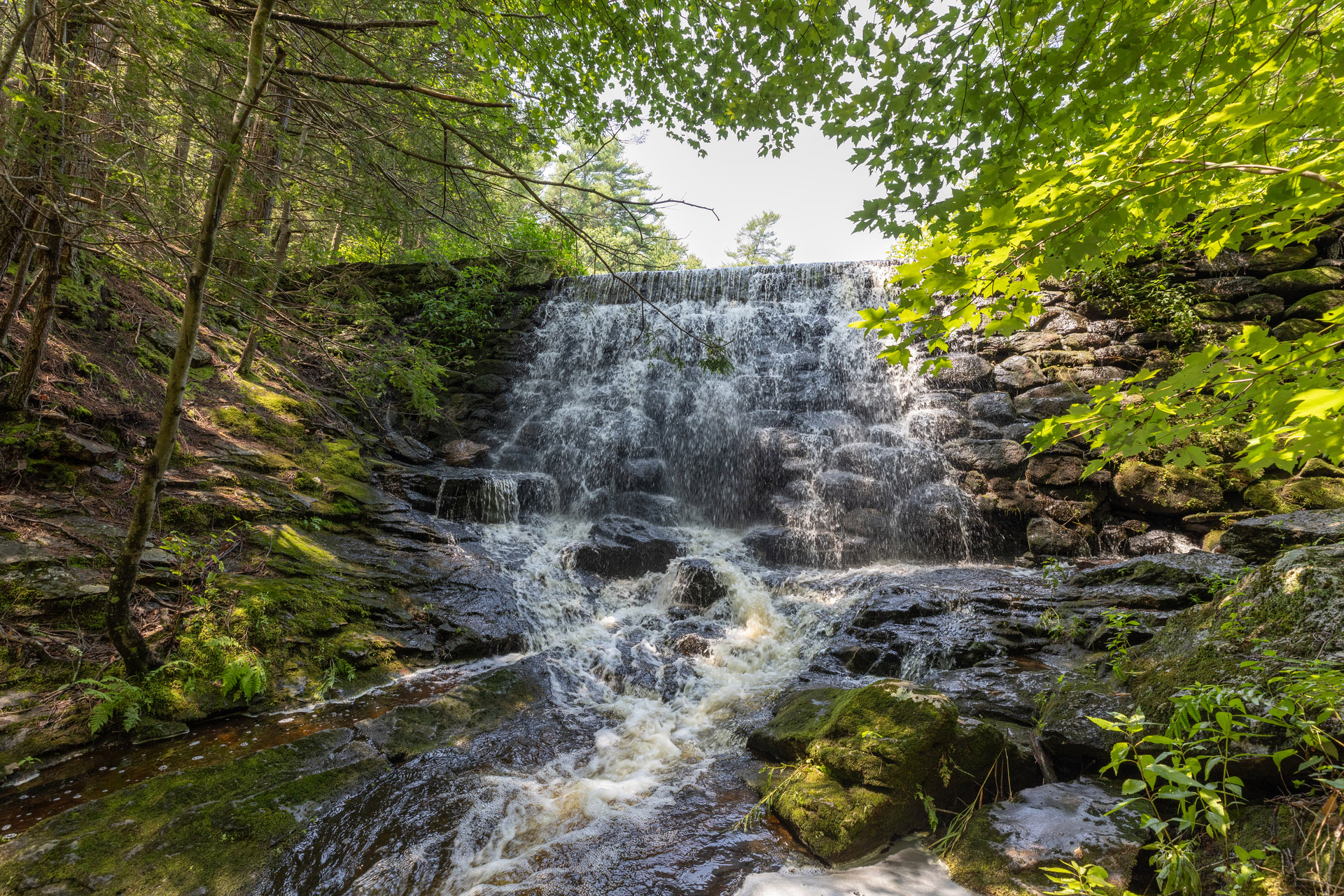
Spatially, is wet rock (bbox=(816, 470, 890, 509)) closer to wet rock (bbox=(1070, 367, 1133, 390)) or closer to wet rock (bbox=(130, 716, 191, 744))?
wet rock (bbox=(1070, 367, 1133, 390))

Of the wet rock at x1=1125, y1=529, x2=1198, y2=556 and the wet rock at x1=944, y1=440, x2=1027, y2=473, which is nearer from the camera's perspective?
the wet rock at x1=1125, y1=529, x2=1198, y2=556

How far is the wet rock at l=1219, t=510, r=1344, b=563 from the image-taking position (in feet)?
16.7

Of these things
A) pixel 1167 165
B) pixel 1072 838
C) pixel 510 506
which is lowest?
pixel 1072 838

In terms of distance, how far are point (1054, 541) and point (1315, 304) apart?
635cm

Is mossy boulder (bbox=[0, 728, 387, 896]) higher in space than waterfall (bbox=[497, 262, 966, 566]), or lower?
lower

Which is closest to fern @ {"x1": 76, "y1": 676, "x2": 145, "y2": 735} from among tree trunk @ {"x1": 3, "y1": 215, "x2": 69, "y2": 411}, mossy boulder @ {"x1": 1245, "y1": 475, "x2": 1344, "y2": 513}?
tree trunk @ {"x1": 3, "y1": 215, "x2": 69, "y2": 411}

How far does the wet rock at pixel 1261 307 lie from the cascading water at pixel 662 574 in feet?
18.5

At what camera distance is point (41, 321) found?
15.0ft

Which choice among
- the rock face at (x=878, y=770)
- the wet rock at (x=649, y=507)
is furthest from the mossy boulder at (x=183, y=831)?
the wet rock at (x=649, y=507)

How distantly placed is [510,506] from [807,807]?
25.2ft

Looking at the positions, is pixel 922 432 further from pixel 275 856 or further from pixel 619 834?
pixel 275 856

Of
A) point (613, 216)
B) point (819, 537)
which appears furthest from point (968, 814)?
point (819, 537)

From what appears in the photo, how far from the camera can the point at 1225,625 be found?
10.8 feet

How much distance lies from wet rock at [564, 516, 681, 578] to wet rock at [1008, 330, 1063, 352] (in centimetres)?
846
